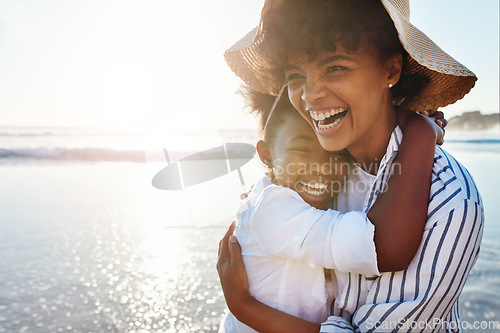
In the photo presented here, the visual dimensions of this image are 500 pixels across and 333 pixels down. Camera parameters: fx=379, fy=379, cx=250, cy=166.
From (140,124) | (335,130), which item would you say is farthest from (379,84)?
(140,124)

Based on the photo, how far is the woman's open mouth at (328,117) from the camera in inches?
71.4

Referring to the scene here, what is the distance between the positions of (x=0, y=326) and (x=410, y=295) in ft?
12.0

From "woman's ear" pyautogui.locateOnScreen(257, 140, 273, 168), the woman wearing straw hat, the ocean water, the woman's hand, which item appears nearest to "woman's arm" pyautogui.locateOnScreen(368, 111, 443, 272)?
the woman wearing straw hat

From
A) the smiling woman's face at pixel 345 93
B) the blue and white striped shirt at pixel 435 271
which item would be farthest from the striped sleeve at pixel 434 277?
the smiling woman's face at pixel 345 93

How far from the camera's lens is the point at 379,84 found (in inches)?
70.8

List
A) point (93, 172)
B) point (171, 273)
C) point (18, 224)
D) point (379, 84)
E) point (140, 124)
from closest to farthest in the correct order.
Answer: point (379, 84) < point (171, 273) < point (18, 224) < point (93, 172) < point (140, 124)

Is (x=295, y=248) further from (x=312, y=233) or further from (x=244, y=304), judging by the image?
(x=244, y=304)

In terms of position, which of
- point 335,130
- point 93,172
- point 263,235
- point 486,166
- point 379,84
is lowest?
point 486,166

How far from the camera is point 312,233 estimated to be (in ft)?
5.25

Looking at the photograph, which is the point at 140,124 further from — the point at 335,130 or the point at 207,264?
the point at 335,130

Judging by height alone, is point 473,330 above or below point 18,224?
below

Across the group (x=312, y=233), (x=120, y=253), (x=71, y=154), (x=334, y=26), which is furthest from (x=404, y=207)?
(x=71, y=154)

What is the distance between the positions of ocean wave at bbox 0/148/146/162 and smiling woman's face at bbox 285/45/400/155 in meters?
12.3

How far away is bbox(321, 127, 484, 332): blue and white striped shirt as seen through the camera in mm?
1405
